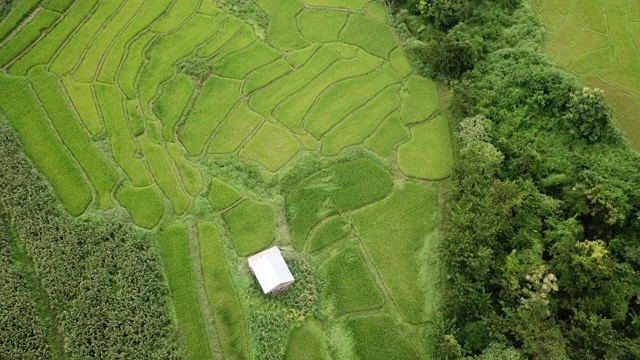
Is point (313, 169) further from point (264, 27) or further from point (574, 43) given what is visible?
point (574, 43)

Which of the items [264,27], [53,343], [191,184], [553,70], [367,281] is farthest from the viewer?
[264,27]

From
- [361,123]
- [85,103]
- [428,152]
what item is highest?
[85,103]

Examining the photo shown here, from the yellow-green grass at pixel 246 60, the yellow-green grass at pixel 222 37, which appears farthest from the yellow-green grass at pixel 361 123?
the yellow-green grass at pixel 222 37

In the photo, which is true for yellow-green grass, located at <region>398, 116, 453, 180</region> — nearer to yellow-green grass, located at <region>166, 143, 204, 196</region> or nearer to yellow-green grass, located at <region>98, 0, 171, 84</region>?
yellow-green grass, located at <region>166, 143, 204, 196</region>

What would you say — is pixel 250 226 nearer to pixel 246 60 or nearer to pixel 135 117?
pixel 135 117

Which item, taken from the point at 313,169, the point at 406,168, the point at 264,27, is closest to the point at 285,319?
the point at 313,169

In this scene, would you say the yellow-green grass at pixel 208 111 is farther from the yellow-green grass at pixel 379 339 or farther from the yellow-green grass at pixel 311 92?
the yellow-green grass at pixel 379 339

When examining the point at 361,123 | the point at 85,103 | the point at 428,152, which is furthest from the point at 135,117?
the point at 428,152
